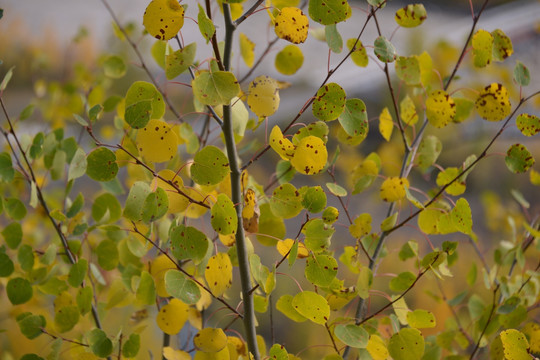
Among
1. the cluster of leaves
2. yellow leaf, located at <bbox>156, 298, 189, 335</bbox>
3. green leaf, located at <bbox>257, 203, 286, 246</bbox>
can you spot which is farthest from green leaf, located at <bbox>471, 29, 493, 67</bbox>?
yellow leaf, located at <bbox>156, 298, 189, 335</bbox>

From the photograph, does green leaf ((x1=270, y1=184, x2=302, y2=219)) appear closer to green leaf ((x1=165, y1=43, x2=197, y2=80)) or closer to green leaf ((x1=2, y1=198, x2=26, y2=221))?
green leaf ((x1=165, y1=43, x2=197, y2=80))

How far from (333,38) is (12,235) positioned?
342 mm

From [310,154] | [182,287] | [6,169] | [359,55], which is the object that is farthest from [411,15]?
[6,169]

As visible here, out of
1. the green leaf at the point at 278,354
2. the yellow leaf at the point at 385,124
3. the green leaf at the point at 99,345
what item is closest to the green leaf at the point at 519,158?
the yellow leaf at the point at 385,124

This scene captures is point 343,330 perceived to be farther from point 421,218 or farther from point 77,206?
point 77,206

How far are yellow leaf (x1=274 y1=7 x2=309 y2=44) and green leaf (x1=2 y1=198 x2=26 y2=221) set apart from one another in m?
0.32

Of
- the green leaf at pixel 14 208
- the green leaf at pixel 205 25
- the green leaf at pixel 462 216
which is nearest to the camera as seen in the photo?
the green leaf at pixel 205 25

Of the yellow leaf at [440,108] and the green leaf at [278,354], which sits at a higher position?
the yellow leaf at [440,108]

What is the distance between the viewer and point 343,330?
383mm

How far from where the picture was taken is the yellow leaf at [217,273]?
36cm

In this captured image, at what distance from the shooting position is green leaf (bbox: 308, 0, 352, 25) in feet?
1.05

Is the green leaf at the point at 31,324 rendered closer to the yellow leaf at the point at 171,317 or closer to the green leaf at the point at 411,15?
the yellow leaf at the point at 171,317

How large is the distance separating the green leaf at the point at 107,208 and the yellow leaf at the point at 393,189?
0.81 feet

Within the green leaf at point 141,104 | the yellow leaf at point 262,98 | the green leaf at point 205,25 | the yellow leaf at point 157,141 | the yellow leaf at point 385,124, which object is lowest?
the yellow leaf at point 385,124
